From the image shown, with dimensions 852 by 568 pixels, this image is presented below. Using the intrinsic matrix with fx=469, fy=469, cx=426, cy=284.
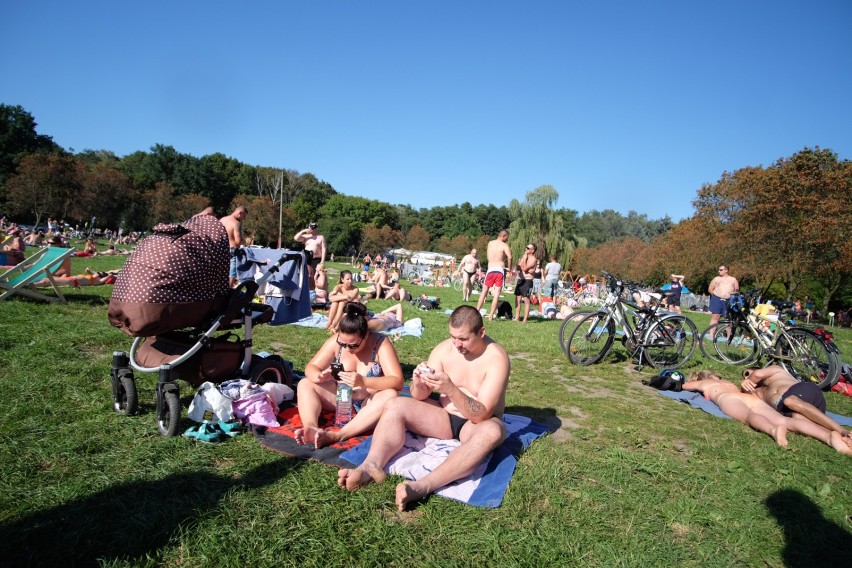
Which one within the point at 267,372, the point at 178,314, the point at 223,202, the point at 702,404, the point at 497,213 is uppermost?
the point at 497,213

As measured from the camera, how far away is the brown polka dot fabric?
338 cm

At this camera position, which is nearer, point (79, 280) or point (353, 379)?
point (353, 379)

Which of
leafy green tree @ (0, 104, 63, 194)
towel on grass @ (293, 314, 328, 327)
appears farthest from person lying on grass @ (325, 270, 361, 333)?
leafy green tree @ (0, 104, 63, 194)

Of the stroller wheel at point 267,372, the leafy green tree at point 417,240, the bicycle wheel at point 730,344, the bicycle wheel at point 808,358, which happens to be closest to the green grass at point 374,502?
the stroller wheel at point 267,372

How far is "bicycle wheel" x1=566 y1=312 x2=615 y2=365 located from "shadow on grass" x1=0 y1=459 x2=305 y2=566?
18.1 feet

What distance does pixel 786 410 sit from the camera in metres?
4.93

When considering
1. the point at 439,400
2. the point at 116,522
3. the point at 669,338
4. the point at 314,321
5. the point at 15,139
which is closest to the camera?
the point at 116,522

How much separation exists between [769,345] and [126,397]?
9.34 metres

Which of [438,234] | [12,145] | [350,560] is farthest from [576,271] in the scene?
[12,145]

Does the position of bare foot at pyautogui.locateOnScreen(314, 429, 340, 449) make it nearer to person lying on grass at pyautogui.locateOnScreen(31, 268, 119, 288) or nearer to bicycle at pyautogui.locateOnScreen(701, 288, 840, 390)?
bicycle at pyautogui.locateOnScreen(701, 288, 840, 390)

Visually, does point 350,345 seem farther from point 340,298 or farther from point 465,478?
point 340,298

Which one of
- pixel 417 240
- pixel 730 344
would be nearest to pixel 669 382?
pixel 730 344

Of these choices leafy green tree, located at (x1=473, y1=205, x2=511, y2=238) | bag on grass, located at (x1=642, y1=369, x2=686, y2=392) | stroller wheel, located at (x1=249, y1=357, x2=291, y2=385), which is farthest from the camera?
leafy green tree, located at (x1=473, y1=205, x2=511, y2=238)

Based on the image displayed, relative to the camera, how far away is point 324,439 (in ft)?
11.2
